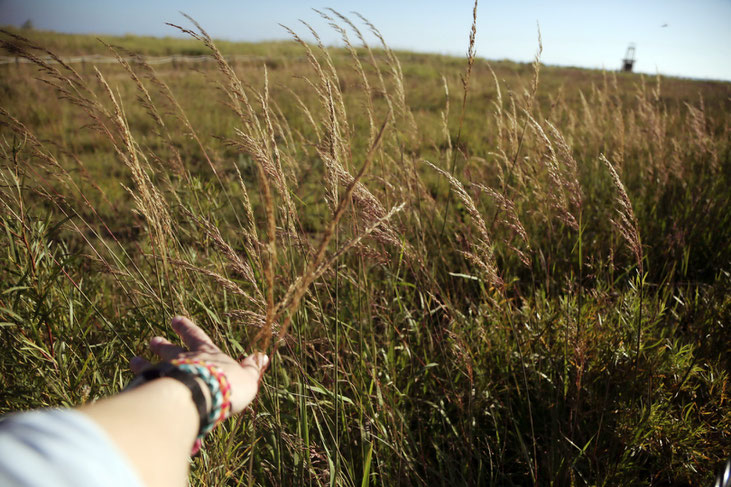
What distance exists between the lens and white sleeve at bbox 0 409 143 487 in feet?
1.32

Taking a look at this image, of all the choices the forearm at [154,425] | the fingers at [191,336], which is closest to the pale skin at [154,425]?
the forearm at [154,425]

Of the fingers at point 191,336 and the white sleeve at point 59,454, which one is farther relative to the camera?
the fingers at point 191,336

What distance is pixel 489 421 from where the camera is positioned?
173 cm

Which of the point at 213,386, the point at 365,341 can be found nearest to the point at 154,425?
the point at 213,386

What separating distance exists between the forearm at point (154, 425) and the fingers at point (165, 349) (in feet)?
0.64

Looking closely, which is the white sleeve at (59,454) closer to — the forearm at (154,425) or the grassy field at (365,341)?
the forearm at (154,425)

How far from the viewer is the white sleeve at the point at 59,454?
1.32 ft

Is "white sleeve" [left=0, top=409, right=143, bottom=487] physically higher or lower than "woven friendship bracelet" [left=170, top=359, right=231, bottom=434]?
higher

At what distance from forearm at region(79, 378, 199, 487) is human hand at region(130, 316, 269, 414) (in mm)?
110

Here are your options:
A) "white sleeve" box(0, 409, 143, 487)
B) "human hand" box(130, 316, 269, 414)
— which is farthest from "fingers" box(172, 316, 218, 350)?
"white sleeve" box(0, 409, 143, 487)

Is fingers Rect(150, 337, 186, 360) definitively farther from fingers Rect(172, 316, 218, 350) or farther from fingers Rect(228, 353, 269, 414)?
fingers Rect(228, 353, 269, 414)

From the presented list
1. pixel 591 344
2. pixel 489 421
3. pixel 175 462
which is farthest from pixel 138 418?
pixel 591 344

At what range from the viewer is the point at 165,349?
82 cm

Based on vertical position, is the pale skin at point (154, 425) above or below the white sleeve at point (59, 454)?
below
